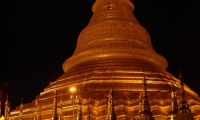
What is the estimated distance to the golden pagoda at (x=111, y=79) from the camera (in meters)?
17.5

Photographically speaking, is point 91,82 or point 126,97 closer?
point 126,97

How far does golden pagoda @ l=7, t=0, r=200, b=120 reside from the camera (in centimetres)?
1748

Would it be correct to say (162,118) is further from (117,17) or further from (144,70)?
(117,17)

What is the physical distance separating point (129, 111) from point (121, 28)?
6209 millimetres

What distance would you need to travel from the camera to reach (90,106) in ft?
57.7

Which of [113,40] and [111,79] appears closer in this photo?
[111,79]

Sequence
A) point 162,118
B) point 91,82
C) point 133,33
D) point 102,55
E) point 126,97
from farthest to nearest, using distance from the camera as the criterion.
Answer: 1. point 133,33
2. point 102,55
3. point 91,82
4. point 126,97
5. point 162,118

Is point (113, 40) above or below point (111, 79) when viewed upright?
above

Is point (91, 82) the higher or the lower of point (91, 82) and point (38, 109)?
the higher

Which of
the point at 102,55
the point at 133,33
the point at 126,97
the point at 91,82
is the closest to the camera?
the point at 126,97

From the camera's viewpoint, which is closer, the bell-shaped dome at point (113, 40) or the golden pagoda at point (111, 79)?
the golden pagoda at point (111, 79)

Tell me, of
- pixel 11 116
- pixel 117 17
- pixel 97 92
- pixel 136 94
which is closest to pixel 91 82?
pixel 97 92

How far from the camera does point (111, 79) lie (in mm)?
19438

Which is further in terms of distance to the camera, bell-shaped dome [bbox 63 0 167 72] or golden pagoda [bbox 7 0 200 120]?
bell-shaped dome [bbox 63 0 167 72]
